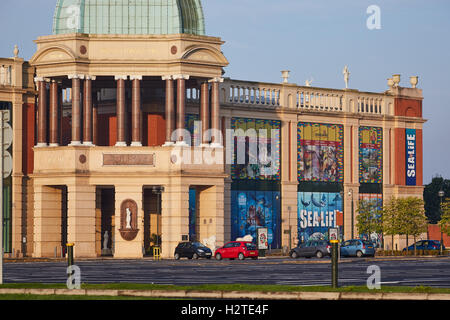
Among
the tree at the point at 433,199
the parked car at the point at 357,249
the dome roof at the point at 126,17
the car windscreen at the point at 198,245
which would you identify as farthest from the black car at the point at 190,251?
the tree at the point at 433,199

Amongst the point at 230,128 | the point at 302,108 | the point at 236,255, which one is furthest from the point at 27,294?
the point at 302,108

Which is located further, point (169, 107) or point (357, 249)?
point (357, 249)

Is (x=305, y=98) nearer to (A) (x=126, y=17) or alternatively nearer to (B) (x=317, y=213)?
(B) (x=317, y=213)

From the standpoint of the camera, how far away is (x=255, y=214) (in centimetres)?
8719

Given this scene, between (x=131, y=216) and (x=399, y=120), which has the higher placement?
(x=399, y=120)

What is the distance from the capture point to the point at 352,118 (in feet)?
309

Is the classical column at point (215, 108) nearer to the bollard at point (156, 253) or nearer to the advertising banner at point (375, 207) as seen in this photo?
the bollard at point (156, 253)

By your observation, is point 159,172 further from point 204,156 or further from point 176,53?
point 176,53

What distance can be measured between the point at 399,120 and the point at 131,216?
104 ft

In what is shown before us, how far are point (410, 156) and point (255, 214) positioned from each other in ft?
63.8

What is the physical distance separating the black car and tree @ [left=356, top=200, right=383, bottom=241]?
21.2m

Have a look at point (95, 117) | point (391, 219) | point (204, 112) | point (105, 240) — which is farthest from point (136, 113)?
point (391, 219)

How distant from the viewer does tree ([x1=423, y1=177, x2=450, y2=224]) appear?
6043 inches

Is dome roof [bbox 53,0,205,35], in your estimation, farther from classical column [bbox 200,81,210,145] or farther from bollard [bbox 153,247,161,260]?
bollard [bbox 153,247,161,260]
